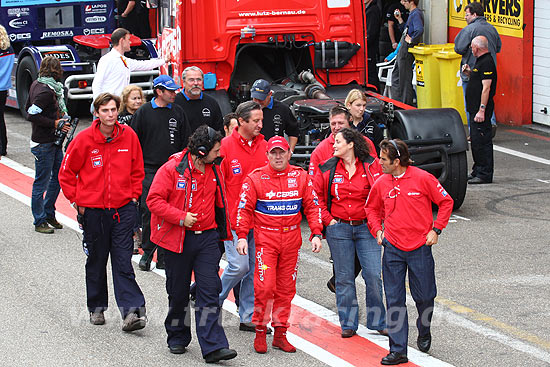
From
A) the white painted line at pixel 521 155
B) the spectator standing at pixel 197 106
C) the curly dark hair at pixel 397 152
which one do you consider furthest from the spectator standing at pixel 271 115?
the white painted line at pixel 521 155

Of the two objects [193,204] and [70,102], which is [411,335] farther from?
[70,102]

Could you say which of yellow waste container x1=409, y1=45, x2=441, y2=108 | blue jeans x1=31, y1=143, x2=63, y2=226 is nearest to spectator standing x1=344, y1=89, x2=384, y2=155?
blue jeans x1=31, y1=143, x2=63, y2=226

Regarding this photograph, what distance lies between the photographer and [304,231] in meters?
Answer: 10.9

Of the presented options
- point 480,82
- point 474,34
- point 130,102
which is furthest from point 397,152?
point 474,34

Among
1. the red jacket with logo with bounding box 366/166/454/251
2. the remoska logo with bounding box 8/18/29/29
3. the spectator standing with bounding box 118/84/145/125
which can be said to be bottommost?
the red jacket with logo with bounding box 366/166/454/251

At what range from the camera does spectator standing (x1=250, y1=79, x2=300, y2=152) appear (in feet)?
30.4

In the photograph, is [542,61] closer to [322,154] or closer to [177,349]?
[322,154]

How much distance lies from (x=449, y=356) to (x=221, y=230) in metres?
1.91

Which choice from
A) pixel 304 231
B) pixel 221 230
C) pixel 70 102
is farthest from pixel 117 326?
pixel 70 102

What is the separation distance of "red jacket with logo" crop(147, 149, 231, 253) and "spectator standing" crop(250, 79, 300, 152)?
2.12 meters

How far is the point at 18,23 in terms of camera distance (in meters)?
17.9

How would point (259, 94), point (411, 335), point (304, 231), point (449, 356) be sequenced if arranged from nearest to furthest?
point (449, 356) → point (411, 335) → point (259, 94) → point (304, 231)

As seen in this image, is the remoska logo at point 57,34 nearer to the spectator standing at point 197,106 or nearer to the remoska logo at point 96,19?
the remoska logo at point 96,19

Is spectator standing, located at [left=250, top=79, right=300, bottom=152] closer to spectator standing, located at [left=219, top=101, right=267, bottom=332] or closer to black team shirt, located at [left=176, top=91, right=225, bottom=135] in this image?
black team shirt, located at [left=176, top=91, right=225, bottom=135]
